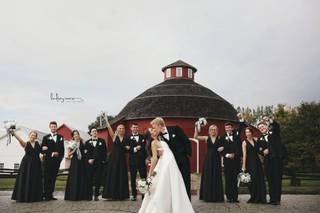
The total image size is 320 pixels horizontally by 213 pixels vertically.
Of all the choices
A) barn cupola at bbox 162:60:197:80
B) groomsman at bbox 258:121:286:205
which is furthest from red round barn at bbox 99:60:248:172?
groomsman at bbox 258:121:286:205

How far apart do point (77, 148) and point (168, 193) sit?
5650 millimetres

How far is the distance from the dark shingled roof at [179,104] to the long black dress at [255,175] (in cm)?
2639

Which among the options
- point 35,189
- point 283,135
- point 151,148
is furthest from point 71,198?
point 283,135

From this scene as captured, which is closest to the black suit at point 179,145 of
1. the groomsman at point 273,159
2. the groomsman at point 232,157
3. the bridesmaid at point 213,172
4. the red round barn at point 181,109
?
the bridesmaid at point 213,172

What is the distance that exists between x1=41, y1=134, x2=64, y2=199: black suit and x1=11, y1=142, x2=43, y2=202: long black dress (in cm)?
49

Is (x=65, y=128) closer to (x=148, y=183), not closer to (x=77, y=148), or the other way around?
(x=77, y=148)

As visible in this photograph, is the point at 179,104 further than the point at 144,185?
Yes

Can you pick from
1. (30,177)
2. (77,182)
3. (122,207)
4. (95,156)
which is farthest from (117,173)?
(30,177)

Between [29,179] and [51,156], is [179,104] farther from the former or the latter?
[29,179]

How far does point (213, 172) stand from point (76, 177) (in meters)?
4.46

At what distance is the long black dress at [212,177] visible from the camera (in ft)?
35.9

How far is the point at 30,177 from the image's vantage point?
1113cm

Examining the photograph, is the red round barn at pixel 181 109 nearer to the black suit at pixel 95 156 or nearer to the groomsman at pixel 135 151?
the groomsman at pixel 135 151

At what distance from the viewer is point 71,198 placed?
11438mm
